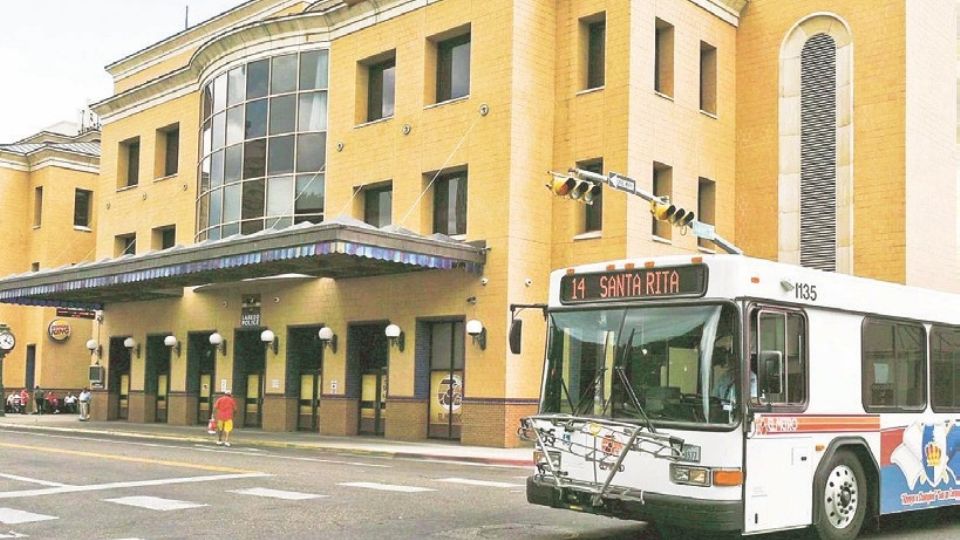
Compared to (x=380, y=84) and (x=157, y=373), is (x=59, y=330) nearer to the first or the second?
(x=157, y=373)

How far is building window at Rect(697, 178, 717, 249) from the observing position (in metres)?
32.1

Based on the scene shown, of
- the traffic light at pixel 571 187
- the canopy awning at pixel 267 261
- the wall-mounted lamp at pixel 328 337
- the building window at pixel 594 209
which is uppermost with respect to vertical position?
the building window at pixel 594 209

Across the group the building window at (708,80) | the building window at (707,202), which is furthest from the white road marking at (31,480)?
the building window at (708,80)

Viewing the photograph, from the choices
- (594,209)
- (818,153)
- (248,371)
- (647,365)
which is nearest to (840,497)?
(647,365)

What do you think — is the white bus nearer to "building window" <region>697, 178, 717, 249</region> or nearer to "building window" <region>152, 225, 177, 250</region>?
"building window" <region>697, 178, 717, 249</region>

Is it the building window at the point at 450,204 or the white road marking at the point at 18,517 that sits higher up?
the building window at the point at 450,204

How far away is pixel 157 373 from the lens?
143 ft

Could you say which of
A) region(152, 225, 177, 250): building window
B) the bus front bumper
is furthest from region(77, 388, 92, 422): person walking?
the bus front bumper

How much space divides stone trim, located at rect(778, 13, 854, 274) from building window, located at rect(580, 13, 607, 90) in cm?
599

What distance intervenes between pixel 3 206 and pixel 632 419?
51.7m

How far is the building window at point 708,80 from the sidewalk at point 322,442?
39.3 ft

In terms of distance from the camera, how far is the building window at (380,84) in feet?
111

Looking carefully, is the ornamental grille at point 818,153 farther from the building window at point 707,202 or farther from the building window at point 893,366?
the building window at point 893,366

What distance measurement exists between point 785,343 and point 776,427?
836 millimetres
